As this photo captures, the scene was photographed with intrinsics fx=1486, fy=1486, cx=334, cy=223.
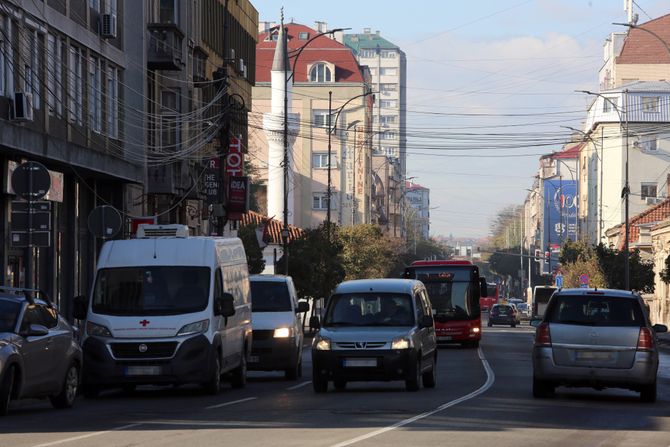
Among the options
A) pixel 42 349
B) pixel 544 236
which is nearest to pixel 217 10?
pixel 42 349

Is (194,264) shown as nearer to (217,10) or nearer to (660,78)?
(217,10)

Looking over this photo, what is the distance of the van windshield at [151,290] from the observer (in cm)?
2319

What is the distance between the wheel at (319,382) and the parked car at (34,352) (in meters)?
4.03

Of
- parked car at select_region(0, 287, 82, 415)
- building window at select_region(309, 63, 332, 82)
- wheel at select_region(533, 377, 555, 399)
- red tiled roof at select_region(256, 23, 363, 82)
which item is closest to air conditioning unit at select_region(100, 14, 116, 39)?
parked car at select_region(0, 287, 82, 415)

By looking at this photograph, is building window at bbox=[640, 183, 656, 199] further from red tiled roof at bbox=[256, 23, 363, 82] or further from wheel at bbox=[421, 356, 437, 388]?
wheel at bbox=[421, 356, 437, 388]

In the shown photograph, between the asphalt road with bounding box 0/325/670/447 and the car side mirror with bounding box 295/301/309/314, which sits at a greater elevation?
the car side mirror with bounding box 295/301/309/314

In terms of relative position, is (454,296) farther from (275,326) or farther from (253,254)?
(275,326)

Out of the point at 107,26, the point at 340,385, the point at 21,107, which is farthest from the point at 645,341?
the point at 107,26

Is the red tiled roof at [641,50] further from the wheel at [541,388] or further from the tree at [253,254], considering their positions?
the wheel at [541,388]

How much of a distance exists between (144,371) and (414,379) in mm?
4201

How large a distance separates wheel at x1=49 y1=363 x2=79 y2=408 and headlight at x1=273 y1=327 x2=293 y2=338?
8.37 metres

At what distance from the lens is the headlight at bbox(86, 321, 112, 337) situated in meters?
22.8

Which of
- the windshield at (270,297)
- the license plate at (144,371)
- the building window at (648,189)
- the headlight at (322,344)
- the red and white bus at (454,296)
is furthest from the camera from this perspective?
the building window at (648,189)

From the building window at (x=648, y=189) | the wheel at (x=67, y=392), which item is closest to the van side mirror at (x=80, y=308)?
the wheel at (x=67, y=392)
